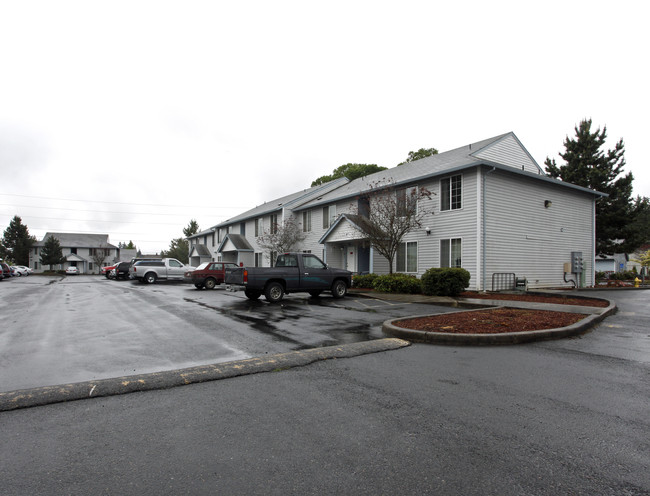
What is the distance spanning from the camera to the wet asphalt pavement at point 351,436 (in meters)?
2.68

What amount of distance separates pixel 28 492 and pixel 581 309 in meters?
12.8

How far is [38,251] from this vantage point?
8369 centimetres

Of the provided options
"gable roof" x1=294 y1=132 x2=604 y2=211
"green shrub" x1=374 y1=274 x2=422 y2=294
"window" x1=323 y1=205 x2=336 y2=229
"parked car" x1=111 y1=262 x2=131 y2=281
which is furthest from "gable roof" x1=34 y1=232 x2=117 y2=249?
"green shrub" x1=374 y1=274 x2=422 y2=294

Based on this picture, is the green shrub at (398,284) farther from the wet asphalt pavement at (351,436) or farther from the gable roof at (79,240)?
the gable roof at (79,240)

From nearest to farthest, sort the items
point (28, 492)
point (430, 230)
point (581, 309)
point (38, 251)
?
point (28, 492)
point (581, 309)
point (430, 230)
point (38, 251)

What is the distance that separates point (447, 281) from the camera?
52.1 ft

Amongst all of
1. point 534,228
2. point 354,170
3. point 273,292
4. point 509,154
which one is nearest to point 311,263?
point 273,292

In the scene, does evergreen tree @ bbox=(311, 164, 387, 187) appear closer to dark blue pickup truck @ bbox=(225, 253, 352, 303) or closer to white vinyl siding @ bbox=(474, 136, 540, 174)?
white vinyl siding @ bbox=(474, 136, 540, 174)

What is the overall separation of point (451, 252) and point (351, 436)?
16573 millimetres

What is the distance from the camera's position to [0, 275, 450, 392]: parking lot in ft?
18.5

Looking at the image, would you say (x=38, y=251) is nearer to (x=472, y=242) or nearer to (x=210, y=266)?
(x=210, y=266)

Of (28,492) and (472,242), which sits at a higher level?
(472,242)

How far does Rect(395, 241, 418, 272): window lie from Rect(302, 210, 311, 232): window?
10.9 meters

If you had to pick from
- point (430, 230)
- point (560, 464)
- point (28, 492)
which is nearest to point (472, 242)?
point (430, 230)
